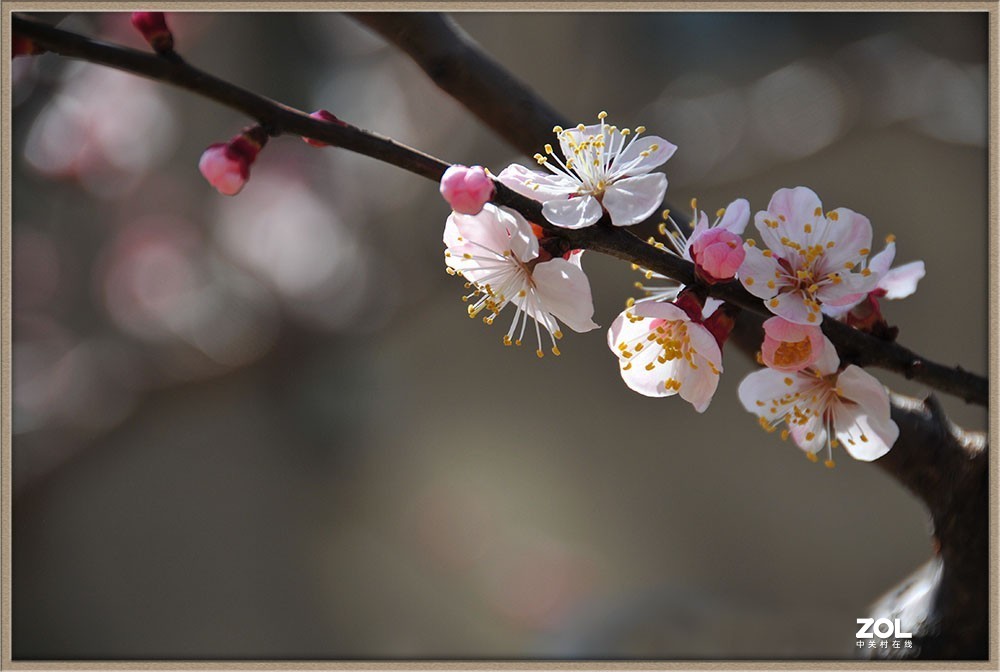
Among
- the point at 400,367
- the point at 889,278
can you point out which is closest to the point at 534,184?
the point at 889,278

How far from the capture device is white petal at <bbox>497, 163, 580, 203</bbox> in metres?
0.37

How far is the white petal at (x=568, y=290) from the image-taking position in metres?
0.38

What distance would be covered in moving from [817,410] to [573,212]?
0.65 ft

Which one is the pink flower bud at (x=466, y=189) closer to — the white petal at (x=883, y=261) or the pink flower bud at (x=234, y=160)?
the pink flower bud at (x=234, y=160)

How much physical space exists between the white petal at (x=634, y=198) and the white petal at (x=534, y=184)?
2 centimetres

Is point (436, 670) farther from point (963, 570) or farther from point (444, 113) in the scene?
point (444, 113)

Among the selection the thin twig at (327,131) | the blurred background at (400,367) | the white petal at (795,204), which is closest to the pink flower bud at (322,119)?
the thin twig at (327,131)

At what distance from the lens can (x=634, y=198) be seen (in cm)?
37

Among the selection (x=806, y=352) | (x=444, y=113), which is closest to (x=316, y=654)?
(x=444, y=113)

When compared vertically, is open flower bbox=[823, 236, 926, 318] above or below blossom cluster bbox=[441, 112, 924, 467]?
below

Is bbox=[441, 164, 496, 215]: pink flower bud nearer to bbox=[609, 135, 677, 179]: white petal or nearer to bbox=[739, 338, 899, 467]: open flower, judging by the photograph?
bbox=[609, 135, 677, 179]: white petal

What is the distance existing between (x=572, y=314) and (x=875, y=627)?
0.40m

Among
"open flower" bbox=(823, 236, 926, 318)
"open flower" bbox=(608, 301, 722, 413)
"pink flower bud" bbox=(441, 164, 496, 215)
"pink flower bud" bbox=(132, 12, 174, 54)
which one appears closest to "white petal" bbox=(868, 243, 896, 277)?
"open flower" bbox=(823, 236, 926, 318)

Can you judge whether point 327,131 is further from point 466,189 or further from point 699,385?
point 699,385
